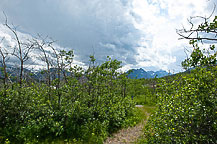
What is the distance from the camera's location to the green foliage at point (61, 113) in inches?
229

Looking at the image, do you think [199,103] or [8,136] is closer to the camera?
[199,103]

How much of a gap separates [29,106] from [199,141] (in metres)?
7.39

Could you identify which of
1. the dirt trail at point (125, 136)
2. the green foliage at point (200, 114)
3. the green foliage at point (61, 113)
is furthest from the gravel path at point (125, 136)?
the green foliage at point (200, 114)

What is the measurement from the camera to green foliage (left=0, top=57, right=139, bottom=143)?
229 inches

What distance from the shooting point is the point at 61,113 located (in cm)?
674

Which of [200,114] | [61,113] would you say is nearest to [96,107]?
[61,113]

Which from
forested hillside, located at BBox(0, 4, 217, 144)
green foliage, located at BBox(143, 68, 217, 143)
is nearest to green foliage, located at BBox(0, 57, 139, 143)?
forested hillside, located at BBox(0, 4, 217, 144)

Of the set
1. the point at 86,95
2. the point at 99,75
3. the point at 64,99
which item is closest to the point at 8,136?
the point at 64,99

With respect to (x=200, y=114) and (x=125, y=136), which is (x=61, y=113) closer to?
(x=125, y=136)

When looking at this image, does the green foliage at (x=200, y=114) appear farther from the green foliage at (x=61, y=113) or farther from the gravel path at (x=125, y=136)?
the green foliage at (x=61, y=113)

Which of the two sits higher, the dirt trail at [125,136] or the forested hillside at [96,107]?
the forested hillside at [96,107]

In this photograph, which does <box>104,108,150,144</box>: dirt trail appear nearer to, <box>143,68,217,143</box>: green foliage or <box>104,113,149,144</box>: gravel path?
<box>104,113,149,144</box>: gravel path

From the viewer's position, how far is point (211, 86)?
3.32 m

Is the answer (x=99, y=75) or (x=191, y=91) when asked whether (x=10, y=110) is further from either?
(x=191, y=91)
